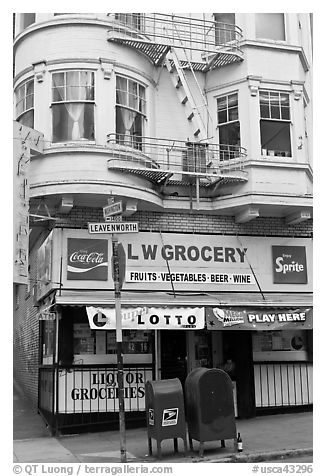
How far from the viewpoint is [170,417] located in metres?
10.4

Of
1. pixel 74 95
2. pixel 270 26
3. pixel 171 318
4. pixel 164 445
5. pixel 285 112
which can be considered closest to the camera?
pixel 164 445

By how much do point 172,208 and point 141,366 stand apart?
3.82 m

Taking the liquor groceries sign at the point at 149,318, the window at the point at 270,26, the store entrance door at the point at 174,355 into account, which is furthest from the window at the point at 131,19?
the store entrance door at the point at 174,355

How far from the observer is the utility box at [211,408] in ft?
33.8

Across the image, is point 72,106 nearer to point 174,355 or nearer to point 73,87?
point 73,87

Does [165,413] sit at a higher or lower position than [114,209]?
lower

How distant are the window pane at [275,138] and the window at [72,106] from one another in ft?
14.2

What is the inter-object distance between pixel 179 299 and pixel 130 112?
15.3ft

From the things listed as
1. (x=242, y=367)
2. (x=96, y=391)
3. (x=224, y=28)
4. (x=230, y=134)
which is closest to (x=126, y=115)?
(x=230, y=134)

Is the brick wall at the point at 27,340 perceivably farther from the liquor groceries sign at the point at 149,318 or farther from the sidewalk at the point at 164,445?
the liquor groceries sign at the point at 149,318

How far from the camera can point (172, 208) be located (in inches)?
579

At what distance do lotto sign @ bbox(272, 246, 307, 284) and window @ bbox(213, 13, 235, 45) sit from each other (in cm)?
548

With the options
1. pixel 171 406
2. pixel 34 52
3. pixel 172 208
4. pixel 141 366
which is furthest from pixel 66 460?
pixel 34 52

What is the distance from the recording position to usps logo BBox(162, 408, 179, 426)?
33.9ft
